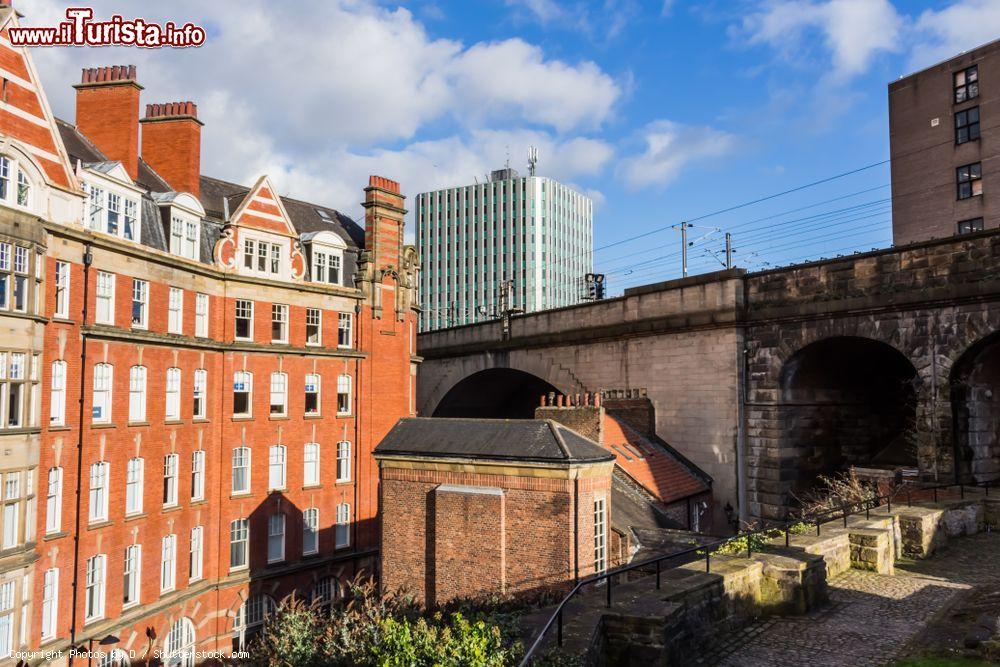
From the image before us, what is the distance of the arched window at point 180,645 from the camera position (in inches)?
1096

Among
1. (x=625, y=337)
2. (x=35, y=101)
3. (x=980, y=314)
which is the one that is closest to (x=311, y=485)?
(x=625, y=337)

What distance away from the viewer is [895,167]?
148 feet

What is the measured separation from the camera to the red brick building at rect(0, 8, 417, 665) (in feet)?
72.3

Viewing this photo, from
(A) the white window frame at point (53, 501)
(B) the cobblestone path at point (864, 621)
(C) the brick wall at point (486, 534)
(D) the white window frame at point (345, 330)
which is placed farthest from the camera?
(D) the white window frame at point (345, 330)

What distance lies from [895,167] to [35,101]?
45904mm

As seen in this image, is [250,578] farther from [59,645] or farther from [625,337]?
[625,337]

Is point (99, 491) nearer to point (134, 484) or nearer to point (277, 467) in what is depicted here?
point (134, 484)

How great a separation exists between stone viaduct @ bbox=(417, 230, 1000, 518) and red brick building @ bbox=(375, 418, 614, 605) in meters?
12.1

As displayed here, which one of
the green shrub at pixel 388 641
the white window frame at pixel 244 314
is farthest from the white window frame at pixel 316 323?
the green shrub at pixel 388 641

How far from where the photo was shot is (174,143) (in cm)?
3256

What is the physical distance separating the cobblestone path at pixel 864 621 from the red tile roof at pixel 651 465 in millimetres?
10861

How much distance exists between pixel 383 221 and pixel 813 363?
75.2ft

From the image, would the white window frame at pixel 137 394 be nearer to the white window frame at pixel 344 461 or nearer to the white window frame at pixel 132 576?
the white window frame at pixel 132 576

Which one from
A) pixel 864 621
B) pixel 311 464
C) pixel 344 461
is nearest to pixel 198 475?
pixel 311 464
